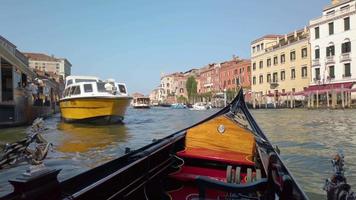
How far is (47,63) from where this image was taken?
283 feet

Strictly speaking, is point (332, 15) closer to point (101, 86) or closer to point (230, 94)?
point (230, 94)

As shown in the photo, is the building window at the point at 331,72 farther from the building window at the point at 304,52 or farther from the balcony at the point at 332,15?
the balcony at the point at 332,15

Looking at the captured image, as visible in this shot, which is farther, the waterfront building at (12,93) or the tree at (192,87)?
the tree at (192,87)

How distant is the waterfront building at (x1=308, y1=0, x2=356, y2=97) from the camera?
106 ft

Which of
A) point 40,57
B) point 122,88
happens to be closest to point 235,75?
point 122,88

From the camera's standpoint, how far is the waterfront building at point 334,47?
3222cm

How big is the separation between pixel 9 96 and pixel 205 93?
57.4m

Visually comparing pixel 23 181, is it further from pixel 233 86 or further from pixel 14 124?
pixel 233 86

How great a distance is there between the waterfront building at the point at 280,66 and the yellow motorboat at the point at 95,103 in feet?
88.8

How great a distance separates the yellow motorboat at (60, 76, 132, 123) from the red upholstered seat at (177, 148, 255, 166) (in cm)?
1093

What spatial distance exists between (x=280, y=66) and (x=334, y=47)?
363 inches

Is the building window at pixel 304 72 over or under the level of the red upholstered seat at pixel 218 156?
over

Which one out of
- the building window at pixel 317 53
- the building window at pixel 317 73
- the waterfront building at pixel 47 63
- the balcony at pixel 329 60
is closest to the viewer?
the balcony at pixel 329 60

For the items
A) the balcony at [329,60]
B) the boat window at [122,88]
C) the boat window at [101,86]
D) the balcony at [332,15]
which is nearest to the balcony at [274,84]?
the balcony at [332,15]
